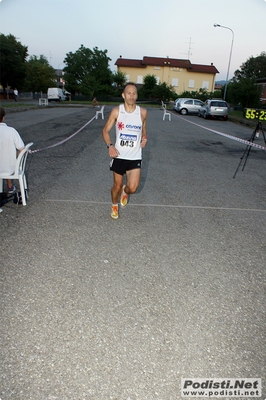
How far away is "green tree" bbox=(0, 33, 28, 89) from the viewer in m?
51.1

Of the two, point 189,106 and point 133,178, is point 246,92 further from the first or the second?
point 133,178

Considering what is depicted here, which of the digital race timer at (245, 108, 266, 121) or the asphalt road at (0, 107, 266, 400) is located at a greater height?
the digital race timer at (245, 108, 266, 121)

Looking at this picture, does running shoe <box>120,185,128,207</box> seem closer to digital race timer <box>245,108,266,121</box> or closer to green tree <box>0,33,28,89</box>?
digital race timer <box>245,108,266,121</box>

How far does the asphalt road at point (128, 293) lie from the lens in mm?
2281

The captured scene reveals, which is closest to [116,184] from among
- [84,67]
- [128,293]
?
[128,293]

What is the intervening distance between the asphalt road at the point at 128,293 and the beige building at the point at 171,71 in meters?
74.4

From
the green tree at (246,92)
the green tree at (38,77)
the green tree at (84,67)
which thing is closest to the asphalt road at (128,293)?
the green tree at (246,92)

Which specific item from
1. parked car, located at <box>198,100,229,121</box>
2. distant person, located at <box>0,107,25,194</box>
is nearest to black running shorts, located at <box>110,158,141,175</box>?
distant person, located at <box>0,107,25,194</box>

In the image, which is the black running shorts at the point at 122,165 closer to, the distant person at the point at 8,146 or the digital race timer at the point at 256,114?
the distant person at the point at 8,146

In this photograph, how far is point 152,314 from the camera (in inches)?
113

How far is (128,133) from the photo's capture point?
4727 millimetres

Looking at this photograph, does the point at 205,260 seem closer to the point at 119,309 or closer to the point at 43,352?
the point at 119,309

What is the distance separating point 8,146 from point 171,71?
77.8m

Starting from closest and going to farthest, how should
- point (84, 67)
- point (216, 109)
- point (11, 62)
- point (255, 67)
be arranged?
1. point (216, 109)
2. point (11, 62)
3. point (84, 67)
4. point (255, 67)
